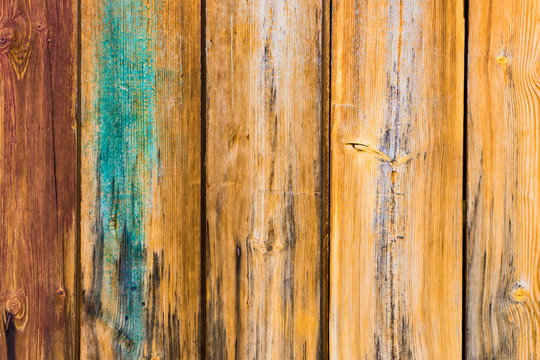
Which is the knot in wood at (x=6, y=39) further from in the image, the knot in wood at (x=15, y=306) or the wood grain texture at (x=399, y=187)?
the wood grain texture at (x=399, y=187)

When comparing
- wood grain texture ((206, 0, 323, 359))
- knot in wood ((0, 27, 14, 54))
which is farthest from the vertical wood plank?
wood grain texture ((206, 0, 323, 359))

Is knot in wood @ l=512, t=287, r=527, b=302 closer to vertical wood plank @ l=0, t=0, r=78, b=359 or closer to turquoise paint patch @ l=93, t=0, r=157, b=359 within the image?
turquoise paint patch @ l=93, t=0, r=157, b=359

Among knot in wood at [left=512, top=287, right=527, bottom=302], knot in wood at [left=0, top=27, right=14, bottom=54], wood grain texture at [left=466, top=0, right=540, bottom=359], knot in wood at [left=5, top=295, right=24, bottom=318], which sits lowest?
knot in wood at [left=5, top=295, right=24, bottom=318]

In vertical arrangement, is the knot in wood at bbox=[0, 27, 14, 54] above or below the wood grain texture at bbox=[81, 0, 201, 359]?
above

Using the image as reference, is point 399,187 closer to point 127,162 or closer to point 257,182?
point 257,182

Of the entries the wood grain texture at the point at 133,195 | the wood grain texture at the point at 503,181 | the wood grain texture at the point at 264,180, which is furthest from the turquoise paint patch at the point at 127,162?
the wood grain texture at the point at 503,181

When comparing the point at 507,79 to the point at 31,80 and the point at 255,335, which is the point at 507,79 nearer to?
A: the point at 255,335
